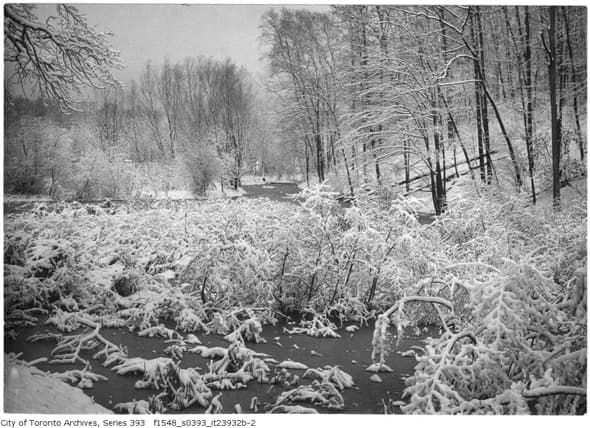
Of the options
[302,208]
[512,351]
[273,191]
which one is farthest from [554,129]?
[273,191]

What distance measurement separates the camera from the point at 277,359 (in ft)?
11.8

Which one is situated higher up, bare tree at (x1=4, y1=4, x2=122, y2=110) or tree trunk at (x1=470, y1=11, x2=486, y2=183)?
bare tree at (x1=4, y1=4, x2=122, y2=110)

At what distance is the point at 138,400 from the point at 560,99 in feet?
14.2

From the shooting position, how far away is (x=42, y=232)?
393 cm

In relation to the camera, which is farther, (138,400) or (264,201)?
(264,201)

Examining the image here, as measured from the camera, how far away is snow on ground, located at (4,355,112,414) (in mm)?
2955

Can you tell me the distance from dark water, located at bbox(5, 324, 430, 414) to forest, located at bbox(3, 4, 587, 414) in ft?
0.07

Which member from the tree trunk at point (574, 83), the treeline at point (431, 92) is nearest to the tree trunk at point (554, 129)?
the treeline at point (431, 92)

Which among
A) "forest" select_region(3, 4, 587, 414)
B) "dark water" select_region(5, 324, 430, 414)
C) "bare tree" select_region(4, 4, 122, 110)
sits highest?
"bare tree" select_region(4, 4, 122, 110)

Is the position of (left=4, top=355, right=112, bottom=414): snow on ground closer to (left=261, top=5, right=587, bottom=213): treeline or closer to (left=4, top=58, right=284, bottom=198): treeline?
(left=4, top=58, right=284, bottom=198): treeline

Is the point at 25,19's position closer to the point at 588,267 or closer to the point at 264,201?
the point at 264,201

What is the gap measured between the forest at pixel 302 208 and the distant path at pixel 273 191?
0.04 meters

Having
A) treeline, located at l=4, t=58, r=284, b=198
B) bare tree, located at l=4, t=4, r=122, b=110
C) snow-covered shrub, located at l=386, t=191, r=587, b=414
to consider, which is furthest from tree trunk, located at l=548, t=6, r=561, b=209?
bare tree, located at l=4, t=4, r=122, b=110

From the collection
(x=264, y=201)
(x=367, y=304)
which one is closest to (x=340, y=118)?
(x=264, y=201)
